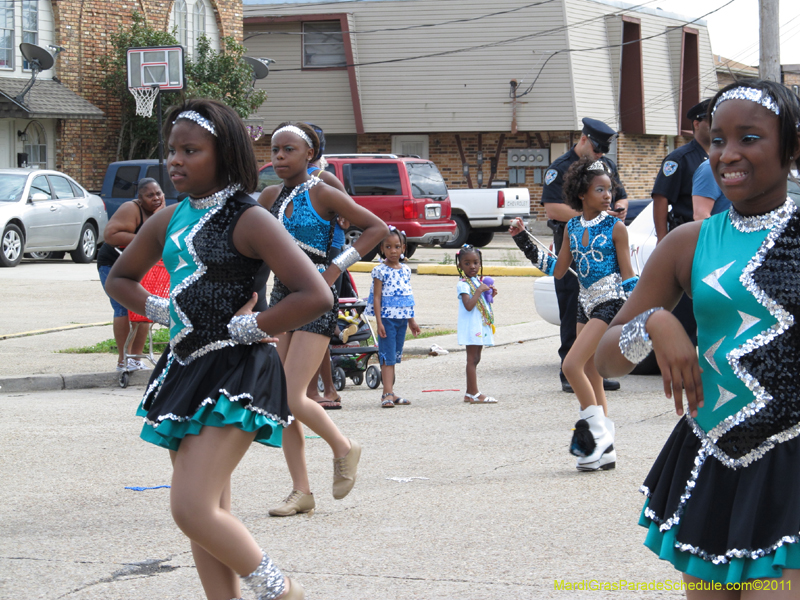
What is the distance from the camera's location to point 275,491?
6.05 m

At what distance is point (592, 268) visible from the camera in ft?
22.4

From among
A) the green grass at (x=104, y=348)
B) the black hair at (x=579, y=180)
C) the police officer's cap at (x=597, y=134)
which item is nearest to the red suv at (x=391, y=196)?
the green grass at (x=104, y=348)

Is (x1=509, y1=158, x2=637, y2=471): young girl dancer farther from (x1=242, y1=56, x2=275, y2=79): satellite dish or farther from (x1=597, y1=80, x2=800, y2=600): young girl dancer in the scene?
(x1=242, y1=56, x2=275, y2=79): satellite dish

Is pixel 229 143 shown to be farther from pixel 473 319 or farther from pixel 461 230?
pixel 461 230

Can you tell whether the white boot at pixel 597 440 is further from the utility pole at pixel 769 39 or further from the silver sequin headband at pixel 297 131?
the utility pole at pixel 769 39

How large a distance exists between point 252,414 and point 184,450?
25cm

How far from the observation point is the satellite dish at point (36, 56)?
2591 centimetres

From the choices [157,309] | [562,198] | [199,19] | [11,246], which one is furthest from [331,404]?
[199,19]

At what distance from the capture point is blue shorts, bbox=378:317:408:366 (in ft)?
29.7

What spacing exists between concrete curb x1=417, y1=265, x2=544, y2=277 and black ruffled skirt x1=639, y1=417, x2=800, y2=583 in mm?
18209

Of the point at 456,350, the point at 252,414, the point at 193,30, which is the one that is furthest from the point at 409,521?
the point at 193,30

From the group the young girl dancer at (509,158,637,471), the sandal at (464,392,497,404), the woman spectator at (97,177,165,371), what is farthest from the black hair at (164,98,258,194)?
the woman spectator at (97,177,165,371)

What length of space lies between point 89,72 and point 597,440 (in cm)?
2617

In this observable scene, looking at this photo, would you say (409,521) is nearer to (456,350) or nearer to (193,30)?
(456,350)
